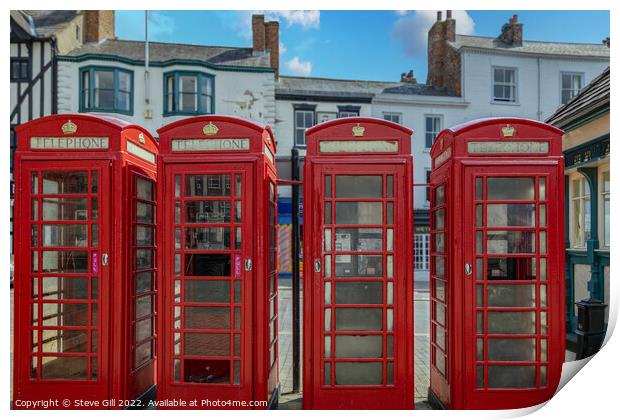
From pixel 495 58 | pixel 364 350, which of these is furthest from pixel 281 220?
pixel 364 350

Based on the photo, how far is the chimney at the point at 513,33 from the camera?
12.8 metres

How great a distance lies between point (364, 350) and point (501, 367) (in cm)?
118

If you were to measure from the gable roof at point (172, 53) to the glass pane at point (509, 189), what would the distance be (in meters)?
11.5

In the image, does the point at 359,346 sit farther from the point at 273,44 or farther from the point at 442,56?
the point at 442,56

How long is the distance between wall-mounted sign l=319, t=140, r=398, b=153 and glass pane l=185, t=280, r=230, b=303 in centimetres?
142

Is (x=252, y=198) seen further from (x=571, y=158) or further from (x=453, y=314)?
(x=571, y=158)

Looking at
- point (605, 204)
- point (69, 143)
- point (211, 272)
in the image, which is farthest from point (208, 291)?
point (605, 204)

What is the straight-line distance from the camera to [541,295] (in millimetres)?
4301

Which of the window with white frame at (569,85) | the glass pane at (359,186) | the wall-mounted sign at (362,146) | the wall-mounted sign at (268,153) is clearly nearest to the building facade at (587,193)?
the wall-mounted sign at (362,146)

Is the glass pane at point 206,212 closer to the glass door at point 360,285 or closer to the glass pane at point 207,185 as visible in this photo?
the glass pane at point 207,185

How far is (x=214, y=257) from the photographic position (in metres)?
4.22

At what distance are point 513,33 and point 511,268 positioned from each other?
11.0m

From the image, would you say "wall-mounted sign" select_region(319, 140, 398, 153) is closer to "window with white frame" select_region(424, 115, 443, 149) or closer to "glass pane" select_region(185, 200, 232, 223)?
"glass pane" select_region(185, 200, 232, 223)

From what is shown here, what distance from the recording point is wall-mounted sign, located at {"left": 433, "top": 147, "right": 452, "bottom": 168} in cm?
443
